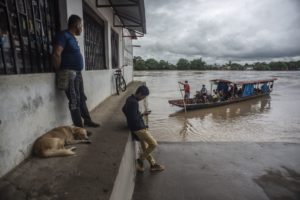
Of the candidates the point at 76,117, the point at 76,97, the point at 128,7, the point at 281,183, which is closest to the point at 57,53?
the point at 76,97

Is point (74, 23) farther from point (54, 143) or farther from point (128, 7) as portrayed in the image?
point (128, 7)

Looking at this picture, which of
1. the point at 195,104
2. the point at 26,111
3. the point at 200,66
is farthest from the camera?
the point at 200,66

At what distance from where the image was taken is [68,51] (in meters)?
3.15

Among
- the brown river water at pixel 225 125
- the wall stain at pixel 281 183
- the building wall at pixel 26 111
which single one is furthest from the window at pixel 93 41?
the wall stain at pixel 281 183

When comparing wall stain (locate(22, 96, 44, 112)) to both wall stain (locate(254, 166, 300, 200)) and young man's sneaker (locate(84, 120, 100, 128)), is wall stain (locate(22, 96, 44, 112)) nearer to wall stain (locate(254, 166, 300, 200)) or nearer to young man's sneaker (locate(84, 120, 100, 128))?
young man's sneaker (locate(84, 120, 100, 128))

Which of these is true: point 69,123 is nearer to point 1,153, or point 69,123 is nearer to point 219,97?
point 1,153

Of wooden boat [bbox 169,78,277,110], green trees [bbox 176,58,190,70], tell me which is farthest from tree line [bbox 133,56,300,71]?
wooden boat [bbox 169,78,277,110]

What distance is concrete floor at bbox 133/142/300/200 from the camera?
11.7 ft

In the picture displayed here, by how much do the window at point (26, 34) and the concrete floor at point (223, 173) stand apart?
2742mm

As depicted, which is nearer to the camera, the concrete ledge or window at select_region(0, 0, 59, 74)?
the concrete ledge

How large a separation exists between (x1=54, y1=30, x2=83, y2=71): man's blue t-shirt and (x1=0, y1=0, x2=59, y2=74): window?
0.40m

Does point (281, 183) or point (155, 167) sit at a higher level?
point (155, 167)

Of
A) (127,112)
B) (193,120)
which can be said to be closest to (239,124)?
(193,120)

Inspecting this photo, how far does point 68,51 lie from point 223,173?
3843 millimetres
